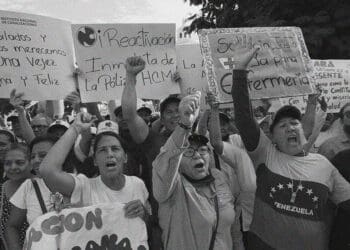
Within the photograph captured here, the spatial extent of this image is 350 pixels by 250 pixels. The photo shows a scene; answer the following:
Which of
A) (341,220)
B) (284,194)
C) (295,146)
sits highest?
(295,146)

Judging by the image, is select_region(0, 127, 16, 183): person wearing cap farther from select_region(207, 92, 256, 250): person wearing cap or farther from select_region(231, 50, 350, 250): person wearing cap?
select_region(231, 50, 350, 250): person wearing cap

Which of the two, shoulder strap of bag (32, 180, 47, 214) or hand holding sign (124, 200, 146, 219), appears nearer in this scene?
hand holding sign (124, 200, 146, 219)

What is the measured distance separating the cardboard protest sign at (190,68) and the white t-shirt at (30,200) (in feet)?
6.49

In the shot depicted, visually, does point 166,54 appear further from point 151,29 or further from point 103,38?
point 103,38

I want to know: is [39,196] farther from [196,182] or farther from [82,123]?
[196,182]

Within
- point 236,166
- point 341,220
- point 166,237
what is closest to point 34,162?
point 166,237

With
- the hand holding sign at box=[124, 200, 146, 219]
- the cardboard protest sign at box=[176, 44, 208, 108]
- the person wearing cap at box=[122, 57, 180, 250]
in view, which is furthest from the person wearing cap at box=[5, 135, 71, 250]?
the cardboard protest sign at box=[176, 44, 208, 108]

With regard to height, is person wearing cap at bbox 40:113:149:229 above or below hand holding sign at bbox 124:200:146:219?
above

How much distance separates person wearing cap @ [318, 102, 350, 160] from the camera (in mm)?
4379

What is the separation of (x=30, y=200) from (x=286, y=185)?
67.6 inches

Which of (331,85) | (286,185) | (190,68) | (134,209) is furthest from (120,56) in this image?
(331,85)

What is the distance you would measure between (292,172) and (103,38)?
228cm

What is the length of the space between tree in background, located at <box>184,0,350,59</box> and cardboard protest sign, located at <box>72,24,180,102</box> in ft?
13.6

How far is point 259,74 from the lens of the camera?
397 cm
